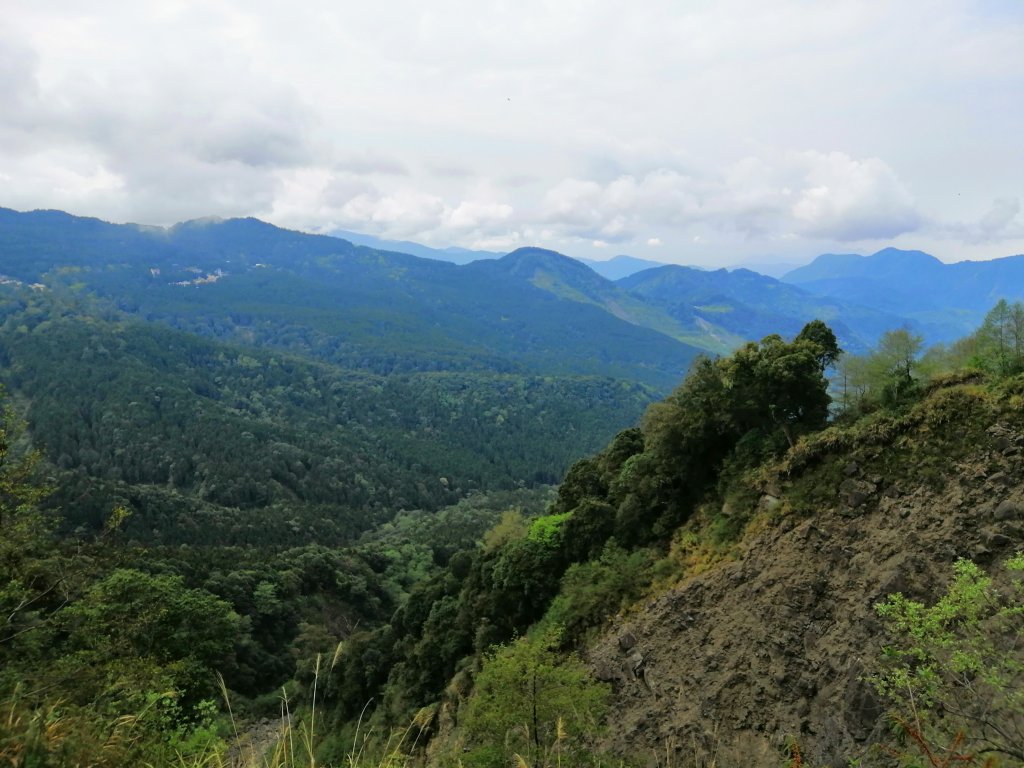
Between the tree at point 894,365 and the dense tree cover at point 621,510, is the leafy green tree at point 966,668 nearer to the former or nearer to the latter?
the tree at point 894,365

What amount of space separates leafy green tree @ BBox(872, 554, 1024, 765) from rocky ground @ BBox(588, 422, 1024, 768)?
1099 mm

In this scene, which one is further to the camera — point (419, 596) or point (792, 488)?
point (419, 596)

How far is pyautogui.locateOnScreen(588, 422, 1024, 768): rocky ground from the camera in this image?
42.3 feet

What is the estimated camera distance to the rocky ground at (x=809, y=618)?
12883 mm

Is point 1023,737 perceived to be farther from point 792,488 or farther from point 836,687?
point 792,488

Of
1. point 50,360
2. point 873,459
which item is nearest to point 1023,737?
point 873,459

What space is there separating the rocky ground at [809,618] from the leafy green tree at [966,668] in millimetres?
1099

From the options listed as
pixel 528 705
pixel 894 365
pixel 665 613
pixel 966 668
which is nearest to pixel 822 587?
pixel 665 613

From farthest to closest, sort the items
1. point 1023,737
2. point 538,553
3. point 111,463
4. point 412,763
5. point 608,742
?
point 111,463 < point 538,553 < point 412,763 < point 608,742 < point 1023,737

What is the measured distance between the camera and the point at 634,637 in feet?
60.3

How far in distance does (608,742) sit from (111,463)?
118134 mm

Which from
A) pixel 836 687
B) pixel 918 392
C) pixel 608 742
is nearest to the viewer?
pixel 836 687

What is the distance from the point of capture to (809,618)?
575 inches

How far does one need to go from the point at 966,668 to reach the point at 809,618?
→ 19.2 feet
